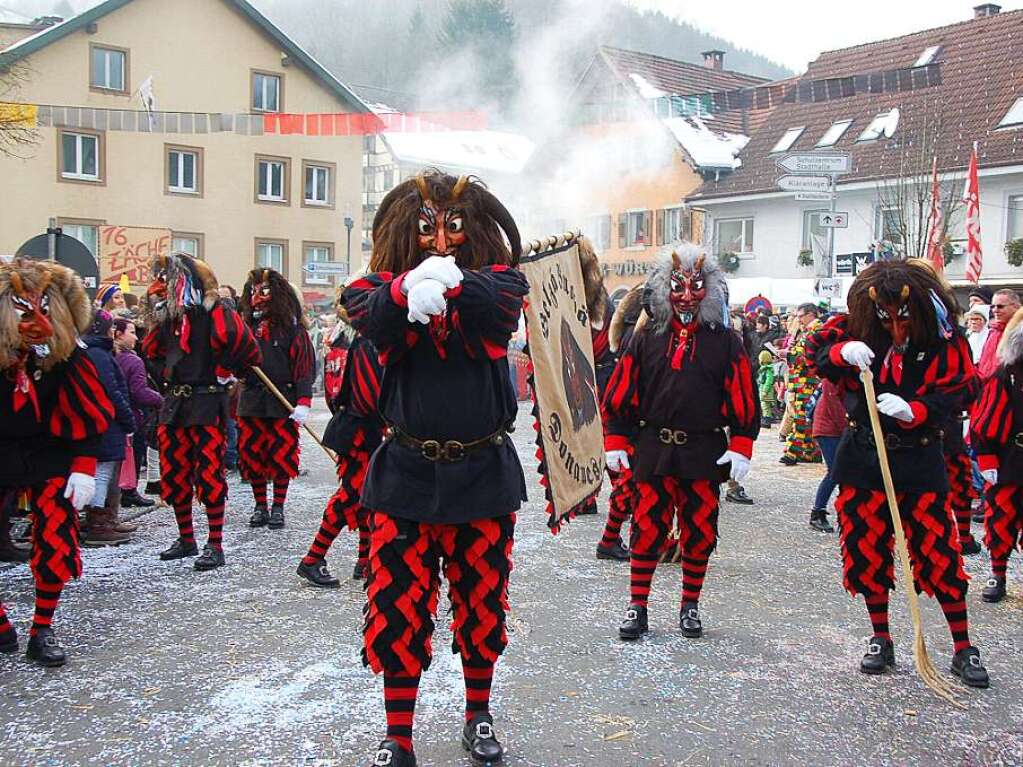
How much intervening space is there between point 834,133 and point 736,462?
2398cm

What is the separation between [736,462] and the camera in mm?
4836

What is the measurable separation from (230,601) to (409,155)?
34489mm

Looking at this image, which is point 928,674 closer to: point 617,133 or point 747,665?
point 747,665

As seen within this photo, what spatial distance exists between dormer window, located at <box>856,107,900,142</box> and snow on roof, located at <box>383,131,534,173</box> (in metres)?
13.3

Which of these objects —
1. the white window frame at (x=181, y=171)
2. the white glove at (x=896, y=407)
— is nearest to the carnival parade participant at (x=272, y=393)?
the white glove at (x=896, y=407)

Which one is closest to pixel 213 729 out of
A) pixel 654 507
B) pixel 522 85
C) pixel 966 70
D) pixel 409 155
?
pixel 654 507

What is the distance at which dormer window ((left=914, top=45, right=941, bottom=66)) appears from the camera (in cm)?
2615

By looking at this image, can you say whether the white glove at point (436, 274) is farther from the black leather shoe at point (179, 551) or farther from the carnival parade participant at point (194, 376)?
the black leather shoe at point (179, 551)

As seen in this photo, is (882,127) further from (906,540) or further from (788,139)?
(906,540)

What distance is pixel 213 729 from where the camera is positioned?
3885 mm

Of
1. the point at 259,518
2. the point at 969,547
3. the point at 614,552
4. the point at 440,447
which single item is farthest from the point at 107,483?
the point at 969,547

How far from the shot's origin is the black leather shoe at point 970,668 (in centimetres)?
445

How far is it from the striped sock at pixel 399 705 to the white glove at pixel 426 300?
4.16ft

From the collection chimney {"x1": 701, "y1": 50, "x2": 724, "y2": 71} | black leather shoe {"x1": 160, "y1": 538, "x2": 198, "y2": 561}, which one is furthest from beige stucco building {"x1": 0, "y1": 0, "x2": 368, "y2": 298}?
black leather shoe {"x1": 160, "y1": 538, "x2": 198, "y2": 561}
